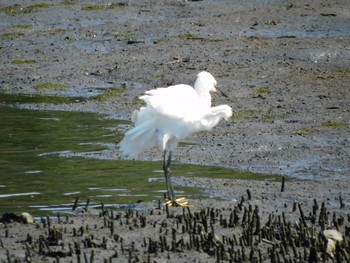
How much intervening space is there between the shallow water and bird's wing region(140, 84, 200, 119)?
0.90m

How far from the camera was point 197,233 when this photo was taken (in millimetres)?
8633

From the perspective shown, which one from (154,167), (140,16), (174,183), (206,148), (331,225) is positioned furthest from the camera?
(140,16)

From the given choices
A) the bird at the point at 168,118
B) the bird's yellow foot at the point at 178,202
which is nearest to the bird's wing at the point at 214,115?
the bird at the point at 168,118

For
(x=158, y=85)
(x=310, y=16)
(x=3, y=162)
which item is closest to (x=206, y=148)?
(x=3, y=162)

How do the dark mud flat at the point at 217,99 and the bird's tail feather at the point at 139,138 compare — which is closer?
the dark mud flat at the point at 217,99

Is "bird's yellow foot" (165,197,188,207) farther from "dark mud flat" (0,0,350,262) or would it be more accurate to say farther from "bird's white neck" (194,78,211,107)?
"bird's white neck" (194,78,211,107)

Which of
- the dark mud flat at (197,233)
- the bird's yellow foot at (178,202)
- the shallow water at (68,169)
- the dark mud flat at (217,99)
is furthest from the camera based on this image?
the shallow water at (68,169)

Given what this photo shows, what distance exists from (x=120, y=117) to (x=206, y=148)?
2.23 metres

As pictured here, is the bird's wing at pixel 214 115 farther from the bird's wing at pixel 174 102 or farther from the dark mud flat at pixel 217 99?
the dark mud flat at pixel 217 99

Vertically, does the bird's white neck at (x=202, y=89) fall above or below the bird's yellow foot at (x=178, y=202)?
above

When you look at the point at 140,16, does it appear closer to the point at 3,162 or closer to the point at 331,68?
the point at 331,68

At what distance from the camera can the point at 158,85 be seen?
52.7ft

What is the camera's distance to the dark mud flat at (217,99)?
27.6 feet

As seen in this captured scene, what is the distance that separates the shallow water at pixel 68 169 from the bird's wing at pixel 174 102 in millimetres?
896
